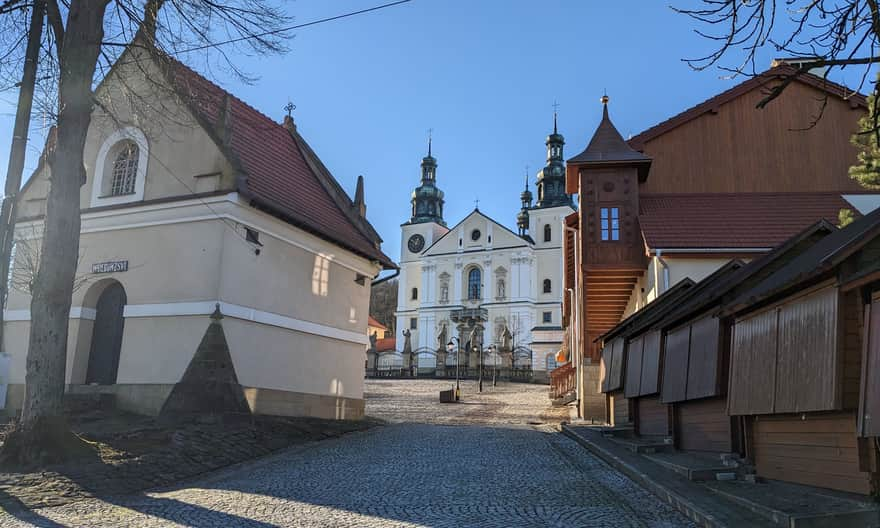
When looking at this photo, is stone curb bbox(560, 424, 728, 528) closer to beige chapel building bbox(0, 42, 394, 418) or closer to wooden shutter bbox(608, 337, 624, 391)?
wooden shutter bbox(608, 337, 624, 391)

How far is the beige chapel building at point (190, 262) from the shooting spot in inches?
630

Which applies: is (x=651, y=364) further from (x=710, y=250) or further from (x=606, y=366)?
(x=710, y=250)

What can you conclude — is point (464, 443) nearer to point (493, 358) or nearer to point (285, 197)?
point (285, 197)

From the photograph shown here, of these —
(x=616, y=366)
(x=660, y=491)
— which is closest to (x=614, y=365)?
(x=616, y=366)

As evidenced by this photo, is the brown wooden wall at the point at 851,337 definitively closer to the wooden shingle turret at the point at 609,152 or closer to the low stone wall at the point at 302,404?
the low stone wall at the point at 302,404

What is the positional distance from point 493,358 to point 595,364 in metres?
45.6

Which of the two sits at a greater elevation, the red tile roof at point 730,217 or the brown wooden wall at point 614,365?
the red tile roof at point 730,217

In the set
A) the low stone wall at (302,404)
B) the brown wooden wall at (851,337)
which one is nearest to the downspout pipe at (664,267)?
the low stone wall at (302,404)

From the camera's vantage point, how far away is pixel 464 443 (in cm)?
1472

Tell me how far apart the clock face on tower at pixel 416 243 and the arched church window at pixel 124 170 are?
67.0 m

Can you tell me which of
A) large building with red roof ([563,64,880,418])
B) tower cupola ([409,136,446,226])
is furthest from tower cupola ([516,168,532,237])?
large building with red roof ([563,64,880,418])

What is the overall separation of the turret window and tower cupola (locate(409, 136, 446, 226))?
209 feet

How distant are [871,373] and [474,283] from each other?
7300cm

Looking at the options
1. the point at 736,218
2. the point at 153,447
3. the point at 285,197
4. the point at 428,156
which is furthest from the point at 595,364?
the point at 428,156
